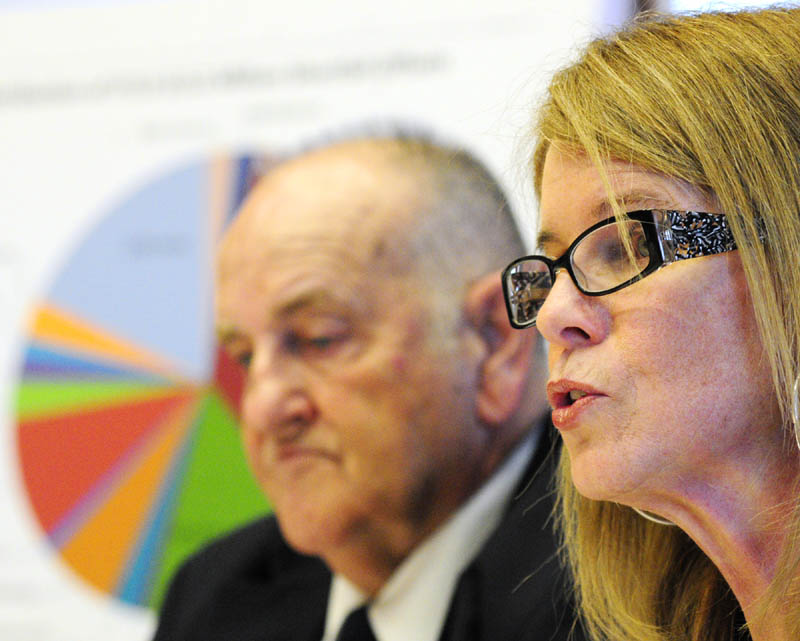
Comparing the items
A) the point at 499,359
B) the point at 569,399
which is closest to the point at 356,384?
the point at 499,359

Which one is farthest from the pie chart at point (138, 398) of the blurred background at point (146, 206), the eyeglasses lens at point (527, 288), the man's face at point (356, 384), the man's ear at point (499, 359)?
the eyeglasses lens at point (527, 288)

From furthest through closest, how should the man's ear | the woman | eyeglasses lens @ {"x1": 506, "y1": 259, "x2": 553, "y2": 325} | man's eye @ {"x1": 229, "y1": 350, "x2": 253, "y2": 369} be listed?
man's eye @ {"x1": 229, "y1": 350, "x2": 253, "y2": 369} → the man's ear → eyeglasses lens @ {"x1": 506, "y1": 259, "x2": 553, "y2": 325} → the woman

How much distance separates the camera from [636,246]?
906mm

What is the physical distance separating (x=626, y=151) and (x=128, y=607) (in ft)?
3.69

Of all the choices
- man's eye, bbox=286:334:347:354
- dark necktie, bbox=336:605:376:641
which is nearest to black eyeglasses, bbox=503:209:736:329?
A: man's eye, bbox=286:334:347:354

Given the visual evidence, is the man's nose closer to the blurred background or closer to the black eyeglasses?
the blurred background

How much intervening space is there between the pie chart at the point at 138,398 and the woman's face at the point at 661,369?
2.37 feet

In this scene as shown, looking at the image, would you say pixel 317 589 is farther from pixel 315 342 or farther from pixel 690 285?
pixel 690 285

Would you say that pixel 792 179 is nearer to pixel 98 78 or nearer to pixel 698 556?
pixel 698 556

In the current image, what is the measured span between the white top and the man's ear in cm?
6

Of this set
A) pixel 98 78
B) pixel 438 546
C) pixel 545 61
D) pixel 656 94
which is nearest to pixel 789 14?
pixel 656 94

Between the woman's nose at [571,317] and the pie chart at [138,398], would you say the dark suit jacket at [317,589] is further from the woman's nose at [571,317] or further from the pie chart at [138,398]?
the woman's nose at [571,317]

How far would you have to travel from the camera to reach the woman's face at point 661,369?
0.89 m

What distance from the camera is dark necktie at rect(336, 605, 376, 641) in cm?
137
